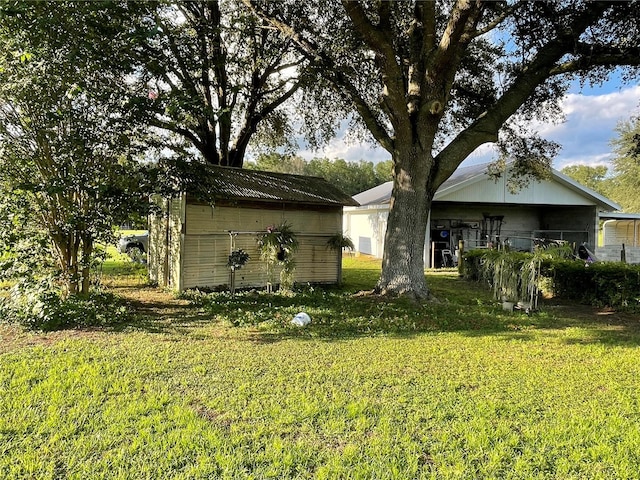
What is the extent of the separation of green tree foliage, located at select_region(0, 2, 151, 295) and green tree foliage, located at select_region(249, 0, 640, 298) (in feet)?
12.7

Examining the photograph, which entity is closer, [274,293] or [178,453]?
[178,453]

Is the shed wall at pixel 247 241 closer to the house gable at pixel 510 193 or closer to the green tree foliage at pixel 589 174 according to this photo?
the house gable at pixel 510 193

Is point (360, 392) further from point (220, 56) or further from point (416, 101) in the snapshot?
point (220, 56)

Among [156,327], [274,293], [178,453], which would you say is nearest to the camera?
[178,453]

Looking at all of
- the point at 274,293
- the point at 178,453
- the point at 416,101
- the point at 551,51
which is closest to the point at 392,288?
the point at 274,293

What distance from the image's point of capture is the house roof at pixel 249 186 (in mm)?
7305

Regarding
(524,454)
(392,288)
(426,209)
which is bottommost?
(524,454)

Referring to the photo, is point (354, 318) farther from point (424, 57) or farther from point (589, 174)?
point (589, 174)

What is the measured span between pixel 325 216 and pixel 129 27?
19.5 ft

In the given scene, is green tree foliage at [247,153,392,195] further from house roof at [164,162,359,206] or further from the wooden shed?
the wooden shed

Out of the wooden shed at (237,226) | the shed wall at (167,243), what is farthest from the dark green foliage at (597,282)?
the shed wall at (167,243)

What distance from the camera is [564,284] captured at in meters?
8.70

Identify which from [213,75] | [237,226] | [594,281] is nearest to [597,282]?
[594,281]

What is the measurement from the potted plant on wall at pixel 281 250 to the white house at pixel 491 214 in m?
8.43
